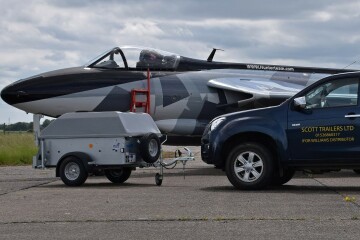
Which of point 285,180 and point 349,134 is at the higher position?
point 349,134

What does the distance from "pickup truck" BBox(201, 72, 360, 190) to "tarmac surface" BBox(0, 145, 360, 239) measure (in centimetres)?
42

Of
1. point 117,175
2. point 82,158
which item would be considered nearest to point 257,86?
point 117,175

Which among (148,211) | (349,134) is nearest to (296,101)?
(349,134)

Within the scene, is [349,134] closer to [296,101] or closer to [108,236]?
[296,101]

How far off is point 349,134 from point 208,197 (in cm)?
253

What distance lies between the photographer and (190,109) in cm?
1895

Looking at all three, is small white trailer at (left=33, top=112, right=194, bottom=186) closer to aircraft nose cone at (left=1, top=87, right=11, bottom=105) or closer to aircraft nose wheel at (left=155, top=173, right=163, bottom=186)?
aircraft nose wheel at (left=155, top=173, right=163, bottom=186)

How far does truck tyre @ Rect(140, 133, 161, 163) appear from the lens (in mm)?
13914

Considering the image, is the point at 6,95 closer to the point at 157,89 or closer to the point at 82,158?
the point at 157,89

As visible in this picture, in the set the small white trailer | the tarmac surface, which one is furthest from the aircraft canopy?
the tarmac surface

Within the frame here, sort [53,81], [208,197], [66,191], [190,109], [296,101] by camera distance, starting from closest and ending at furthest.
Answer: [208,197], [296,101], [66,191], [53,81], [190,109]

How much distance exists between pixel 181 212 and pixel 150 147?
5.15m

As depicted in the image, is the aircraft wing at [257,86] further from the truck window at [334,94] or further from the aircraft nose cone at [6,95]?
the truck window at [334,94]

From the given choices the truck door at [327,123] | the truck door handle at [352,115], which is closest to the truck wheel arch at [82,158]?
the truck door at [327,123]
